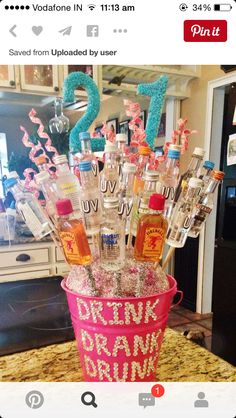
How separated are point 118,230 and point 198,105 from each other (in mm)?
2198

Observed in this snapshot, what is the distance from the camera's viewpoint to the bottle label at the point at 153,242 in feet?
1.39

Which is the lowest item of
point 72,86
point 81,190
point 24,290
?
point 24,290

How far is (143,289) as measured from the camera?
435 millimetres

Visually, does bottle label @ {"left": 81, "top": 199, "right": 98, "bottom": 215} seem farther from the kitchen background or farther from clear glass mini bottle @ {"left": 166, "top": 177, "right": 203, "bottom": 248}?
the kitchen background

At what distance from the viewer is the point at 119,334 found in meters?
0.42
